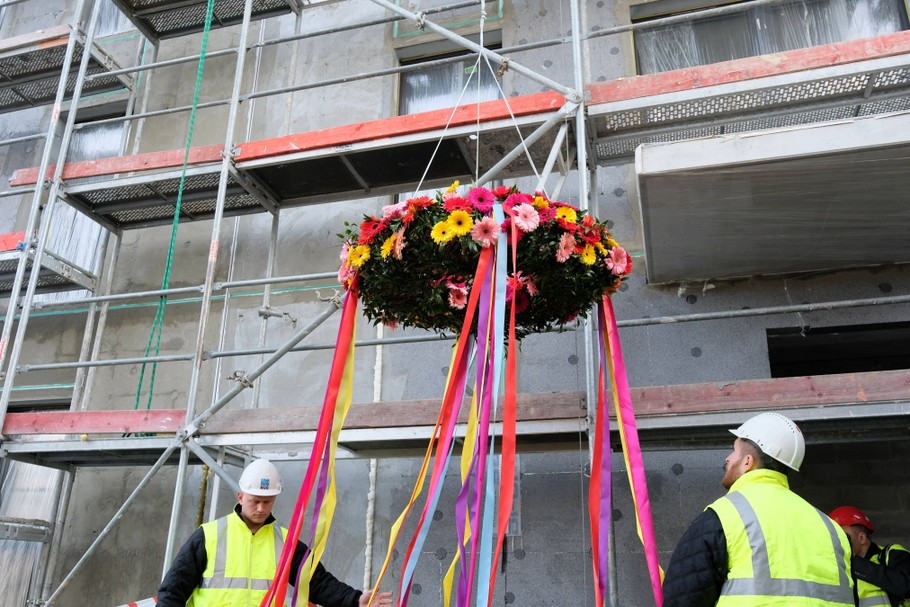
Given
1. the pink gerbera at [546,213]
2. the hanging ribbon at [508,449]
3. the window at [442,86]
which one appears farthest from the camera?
the window at [442,86]

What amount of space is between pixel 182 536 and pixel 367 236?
4121 millimetres

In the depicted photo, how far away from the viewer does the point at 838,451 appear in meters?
5.91

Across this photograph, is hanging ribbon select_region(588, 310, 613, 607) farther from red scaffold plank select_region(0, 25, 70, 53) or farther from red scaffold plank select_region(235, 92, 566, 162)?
red scaffold plank select_region(0, 25, 70, 53)

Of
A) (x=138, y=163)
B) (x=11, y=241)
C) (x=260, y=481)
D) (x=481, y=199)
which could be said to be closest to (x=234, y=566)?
(x=260, y=481)

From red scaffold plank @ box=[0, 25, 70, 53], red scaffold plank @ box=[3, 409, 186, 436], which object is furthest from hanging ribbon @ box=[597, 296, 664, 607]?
red scaffold plank @ box=[0, 25, 70, 53]

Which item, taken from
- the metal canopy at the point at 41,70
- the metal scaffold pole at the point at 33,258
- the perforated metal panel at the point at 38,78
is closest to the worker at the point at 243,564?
the metal scaffold pole at the point at 33,258

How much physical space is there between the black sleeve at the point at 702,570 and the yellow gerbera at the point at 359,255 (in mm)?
1927

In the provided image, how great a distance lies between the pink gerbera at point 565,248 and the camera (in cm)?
373

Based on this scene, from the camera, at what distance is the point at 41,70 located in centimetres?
892

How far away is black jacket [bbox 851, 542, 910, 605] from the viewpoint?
433cm

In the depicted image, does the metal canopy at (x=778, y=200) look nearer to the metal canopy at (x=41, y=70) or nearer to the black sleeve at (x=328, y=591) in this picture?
the black sleeve at (x=328, y=591)

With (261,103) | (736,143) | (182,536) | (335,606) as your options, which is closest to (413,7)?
(261,103)

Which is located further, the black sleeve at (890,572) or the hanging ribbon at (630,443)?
the black sleeve at (890,572)

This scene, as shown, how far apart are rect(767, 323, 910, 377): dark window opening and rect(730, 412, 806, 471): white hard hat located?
305cm
